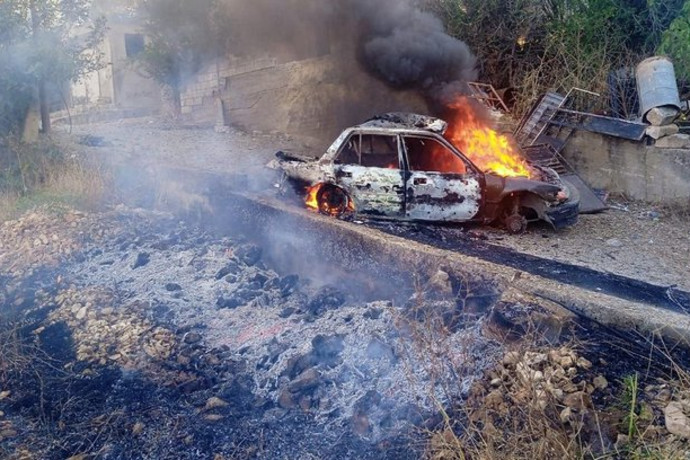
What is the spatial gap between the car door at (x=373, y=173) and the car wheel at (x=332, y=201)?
0.57 feet

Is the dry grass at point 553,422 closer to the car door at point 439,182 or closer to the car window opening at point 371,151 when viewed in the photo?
the car door at point 439,182

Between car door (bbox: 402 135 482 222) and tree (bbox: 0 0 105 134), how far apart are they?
25.0 ft

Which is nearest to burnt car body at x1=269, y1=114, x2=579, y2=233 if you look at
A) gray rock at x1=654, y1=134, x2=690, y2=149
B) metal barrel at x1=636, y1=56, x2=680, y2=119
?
gray rock at x1=654, y1=134, x2=690, y2=149

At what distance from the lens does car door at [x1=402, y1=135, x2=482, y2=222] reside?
7.06m

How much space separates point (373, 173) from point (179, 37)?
11.3m

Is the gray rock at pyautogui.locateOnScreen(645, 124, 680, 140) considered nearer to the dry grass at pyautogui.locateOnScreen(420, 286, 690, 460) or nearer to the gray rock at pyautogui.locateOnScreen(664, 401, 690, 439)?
the dry grass at pyautogui.locateOnScreen(420, 286, 690, 460)

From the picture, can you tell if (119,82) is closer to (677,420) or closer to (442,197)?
(442,197)

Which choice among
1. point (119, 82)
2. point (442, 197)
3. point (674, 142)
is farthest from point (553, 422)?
point (119, 82)

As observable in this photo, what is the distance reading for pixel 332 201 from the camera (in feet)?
25.0

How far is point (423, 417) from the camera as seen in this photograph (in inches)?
162

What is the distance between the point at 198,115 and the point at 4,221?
8609 millimetres

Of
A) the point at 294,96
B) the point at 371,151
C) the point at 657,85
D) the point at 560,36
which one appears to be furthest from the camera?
the point at 294,96

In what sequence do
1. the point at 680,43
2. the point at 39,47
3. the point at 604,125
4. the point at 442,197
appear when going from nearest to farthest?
1. the point at 442,197
2. the point at 680,43
3. the point at 604,125
4. the point at 39,47

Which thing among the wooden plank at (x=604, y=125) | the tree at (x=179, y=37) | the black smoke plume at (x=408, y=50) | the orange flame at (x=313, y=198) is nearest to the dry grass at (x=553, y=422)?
the orange flame at (x=313, y=198)
